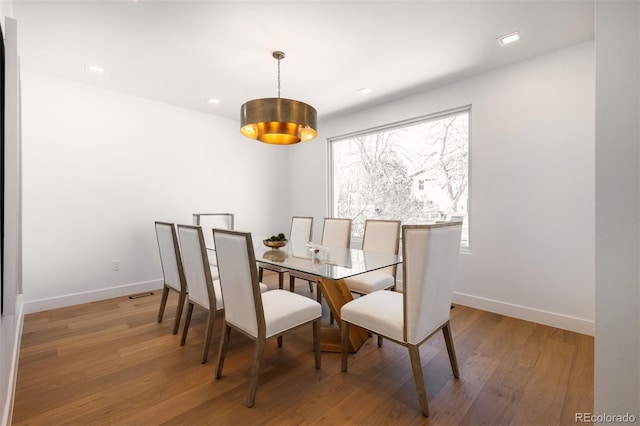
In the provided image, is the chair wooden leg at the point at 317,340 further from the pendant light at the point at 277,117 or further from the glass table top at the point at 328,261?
the pendant light at the point at 277,117

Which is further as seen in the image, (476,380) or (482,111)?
(482,111)

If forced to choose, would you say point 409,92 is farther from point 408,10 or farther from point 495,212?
point 495,212

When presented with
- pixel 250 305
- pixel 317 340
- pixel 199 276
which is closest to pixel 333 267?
pixel 317 340

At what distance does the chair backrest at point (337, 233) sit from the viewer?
3.22m

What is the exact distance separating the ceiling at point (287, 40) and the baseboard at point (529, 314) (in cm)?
242

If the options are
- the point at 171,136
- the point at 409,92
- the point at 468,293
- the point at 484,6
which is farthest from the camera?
the point at 171,136

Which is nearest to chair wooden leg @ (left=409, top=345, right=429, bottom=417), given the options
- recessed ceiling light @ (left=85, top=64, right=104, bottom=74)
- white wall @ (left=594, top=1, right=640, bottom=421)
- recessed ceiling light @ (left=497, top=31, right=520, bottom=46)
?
white wall @ (left=594, top=1, right=640, bottom=421)

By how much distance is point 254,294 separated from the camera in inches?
63.2

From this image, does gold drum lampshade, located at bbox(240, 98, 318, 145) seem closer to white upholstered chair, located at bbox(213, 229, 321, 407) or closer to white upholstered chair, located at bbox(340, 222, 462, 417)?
white upholstered chair, located at bbox(213, 229, 321, 407)

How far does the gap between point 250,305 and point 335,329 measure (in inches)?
42.2

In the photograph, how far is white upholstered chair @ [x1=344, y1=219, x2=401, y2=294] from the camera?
2568 mm

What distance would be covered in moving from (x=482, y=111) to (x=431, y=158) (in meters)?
0.75

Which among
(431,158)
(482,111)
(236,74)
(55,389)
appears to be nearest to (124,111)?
(236,74)

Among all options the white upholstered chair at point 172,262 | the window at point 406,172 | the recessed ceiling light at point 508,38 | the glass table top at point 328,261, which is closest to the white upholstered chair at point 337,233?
the glass table top at point 328,261
